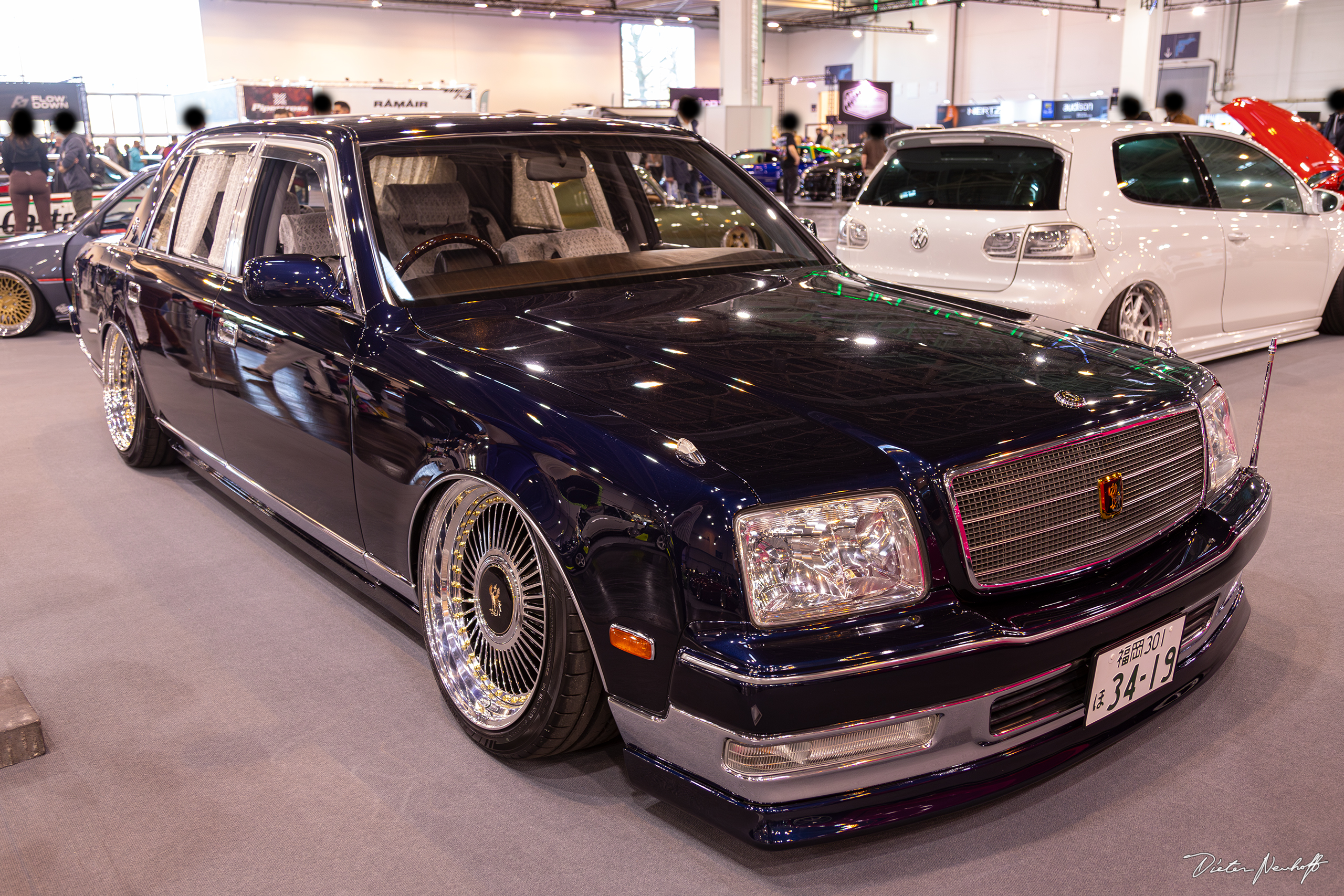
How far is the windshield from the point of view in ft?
8.57

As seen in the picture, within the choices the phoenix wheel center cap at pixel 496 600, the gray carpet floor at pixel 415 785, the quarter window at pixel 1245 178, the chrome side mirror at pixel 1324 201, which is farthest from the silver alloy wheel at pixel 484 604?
the chrome side mirror at pixel 1324 201

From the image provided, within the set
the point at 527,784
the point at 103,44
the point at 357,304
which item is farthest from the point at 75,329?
the point at 103,44

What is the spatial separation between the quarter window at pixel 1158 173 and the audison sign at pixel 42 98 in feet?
47.3

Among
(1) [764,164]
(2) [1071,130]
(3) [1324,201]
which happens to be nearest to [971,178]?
(2) [1071,130]

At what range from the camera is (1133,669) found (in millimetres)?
1931

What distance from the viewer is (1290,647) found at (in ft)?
8.68

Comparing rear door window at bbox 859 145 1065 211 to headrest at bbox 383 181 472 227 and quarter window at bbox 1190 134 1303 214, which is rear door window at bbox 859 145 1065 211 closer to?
quarter window at bbox 1190 134 1303 214

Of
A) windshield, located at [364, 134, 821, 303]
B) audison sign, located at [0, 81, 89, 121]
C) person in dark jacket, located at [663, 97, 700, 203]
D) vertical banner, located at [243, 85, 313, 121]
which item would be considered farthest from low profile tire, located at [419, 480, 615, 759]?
vertical banner, located at [243, 85, 313, 121]

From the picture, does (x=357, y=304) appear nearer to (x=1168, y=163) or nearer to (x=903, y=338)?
(x=903, y=338)

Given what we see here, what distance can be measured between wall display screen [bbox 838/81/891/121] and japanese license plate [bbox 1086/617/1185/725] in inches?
1143

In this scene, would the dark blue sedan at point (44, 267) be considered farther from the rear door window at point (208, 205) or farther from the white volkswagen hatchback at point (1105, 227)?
the white volkswagen hatchback at point (1105, 227)

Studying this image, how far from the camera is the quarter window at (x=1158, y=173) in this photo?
16.5 feet

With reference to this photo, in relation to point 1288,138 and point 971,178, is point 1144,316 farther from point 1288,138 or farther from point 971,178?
point 1288,138

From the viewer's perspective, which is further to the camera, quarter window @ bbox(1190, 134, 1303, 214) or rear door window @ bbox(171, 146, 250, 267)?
quarter window @ bbox(1190, 134, 1303, 214)
